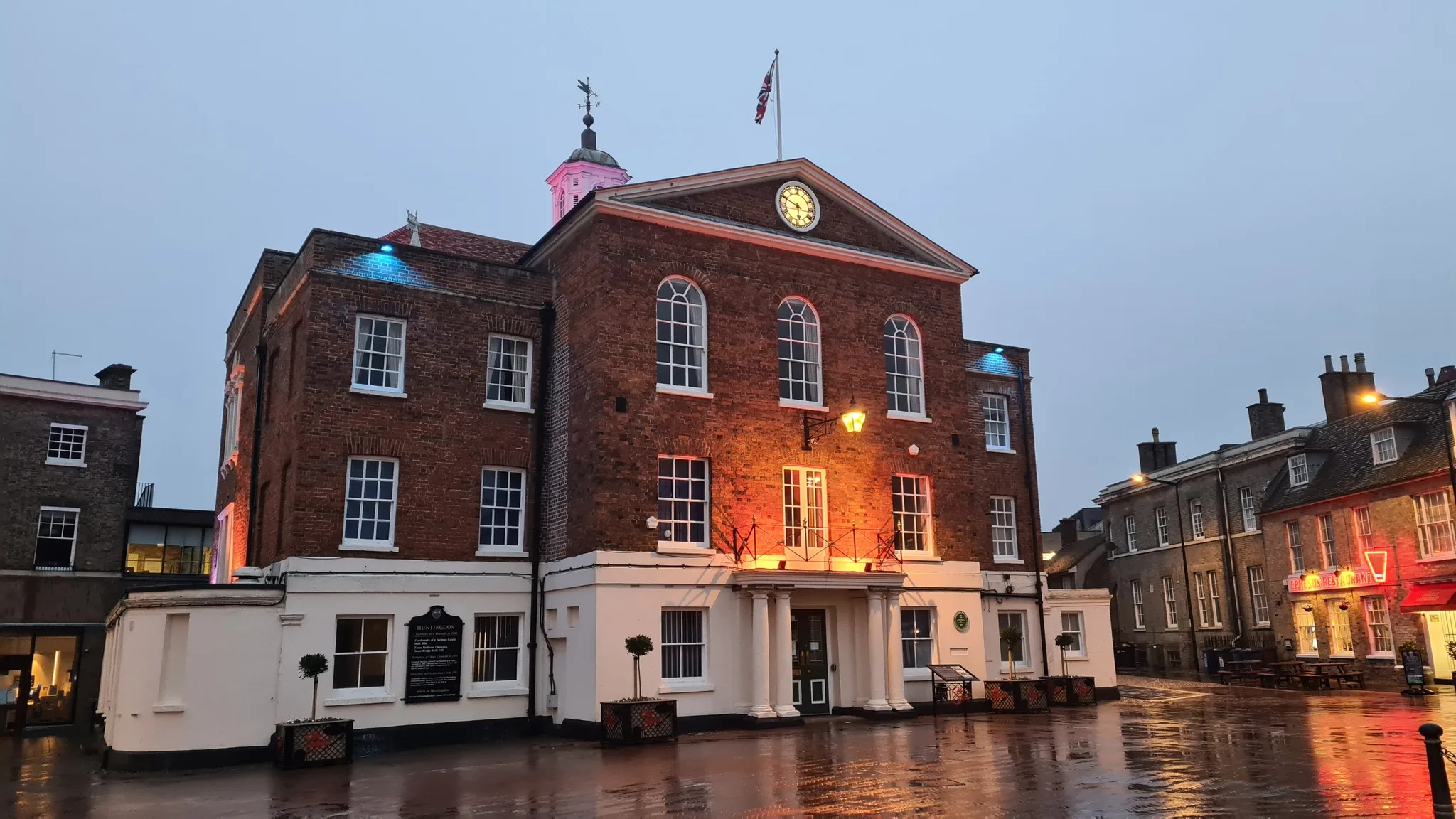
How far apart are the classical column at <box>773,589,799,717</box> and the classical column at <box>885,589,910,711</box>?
86.9 inches

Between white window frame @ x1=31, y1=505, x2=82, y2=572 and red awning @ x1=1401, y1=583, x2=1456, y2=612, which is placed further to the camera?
white window frame @ x1=31, y1=505, x2=82, y2=572

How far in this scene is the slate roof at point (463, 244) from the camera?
1078 inches

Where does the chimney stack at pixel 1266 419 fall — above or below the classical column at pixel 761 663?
above

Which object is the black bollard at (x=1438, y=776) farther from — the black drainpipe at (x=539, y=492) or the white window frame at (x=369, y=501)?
the white window frame at (x=369, y=501)

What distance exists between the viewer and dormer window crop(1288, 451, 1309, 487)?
114 feet

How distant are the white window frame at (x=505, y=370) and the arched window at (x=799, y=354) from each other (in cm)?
533

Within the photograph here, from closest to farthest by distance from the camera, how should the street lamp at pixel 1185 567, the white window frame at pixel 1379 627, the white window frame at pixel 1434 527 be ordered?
the white window frame at pixel 1434 527 < the white window frame at pixel 1379 627 < the street lamp at pixel 1185 567

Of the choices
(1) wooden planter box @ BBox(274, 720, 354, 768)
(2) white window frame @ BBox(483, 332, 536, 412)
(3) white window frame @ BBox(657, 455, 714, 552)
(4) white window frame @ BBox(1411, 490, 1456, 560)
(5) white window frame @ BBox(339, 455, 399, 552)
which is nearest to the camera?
(1) wooden planter box @ BBox(274, 720, 354, 768)

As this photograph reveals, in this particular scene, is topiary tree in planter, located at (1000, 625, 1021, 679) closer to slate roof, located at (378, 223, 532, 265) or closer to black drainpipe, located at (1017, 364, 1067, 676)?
black drainpipe, located at (1017, 364, 1067, 676)

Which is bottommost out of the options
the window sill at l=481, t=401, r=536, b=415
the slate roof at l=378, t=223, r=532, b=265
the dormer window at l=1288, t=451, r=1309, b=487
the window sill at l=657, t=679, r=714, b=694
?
the window sill at l=657, t=679, r=714, b=694

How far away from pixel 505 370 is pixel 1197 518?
3067 centimetres

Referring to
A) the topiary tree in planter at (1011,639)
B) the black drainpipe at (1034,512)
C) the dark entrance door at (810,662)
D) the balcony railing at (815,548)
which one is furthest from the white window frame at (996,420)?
the dark entrance door at (810,662)

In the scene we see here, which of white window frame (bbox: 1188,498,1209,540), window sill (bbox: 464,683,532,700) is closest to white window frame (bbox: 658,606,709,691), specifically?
window sill (bbox: 464,683,532,700)

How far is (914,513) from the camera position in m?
23.2
